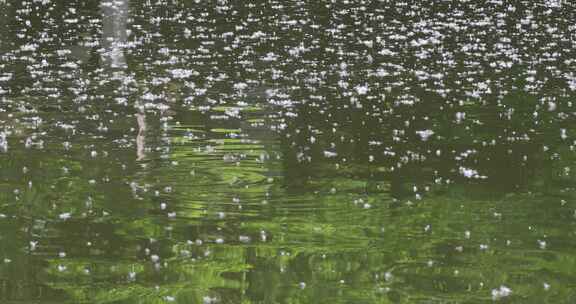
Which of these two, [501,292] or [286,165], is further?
[286,165]

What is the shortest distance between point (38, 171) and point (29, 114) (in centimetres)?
354

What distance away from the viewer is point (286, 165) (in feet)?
44.5

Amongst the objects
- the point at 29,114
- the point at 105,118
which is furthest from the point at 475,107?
the point at 29,114

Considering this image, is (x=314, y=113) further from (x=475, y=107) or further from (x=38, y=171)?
(x=38, y=171)

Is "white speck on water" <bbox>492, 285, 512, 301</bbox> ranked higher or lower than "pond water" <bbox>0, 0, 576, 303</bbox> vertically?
lower

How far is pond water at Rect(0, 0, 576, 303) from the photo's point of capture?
942 centimetres

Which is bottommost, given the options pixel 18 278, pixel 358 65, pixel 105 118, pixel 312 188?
pixel 18 278

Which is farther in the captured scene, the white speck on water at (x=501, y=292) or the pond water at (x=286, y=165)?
the pond water at (x=286, y=165)

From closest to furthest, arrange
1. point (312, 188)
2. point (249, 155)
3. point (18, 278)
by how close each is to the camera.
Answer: point (18, 278), point (312, 188), point (249, 155)

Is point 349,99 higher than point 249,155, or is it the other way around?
point 349,99

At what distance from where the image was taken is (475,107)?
56.6ft

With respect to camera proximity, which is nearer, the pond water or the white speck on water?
the white speck on water

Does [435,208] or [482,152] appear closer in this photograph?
[435,208]

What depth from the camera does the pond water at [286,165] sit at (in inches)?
371
